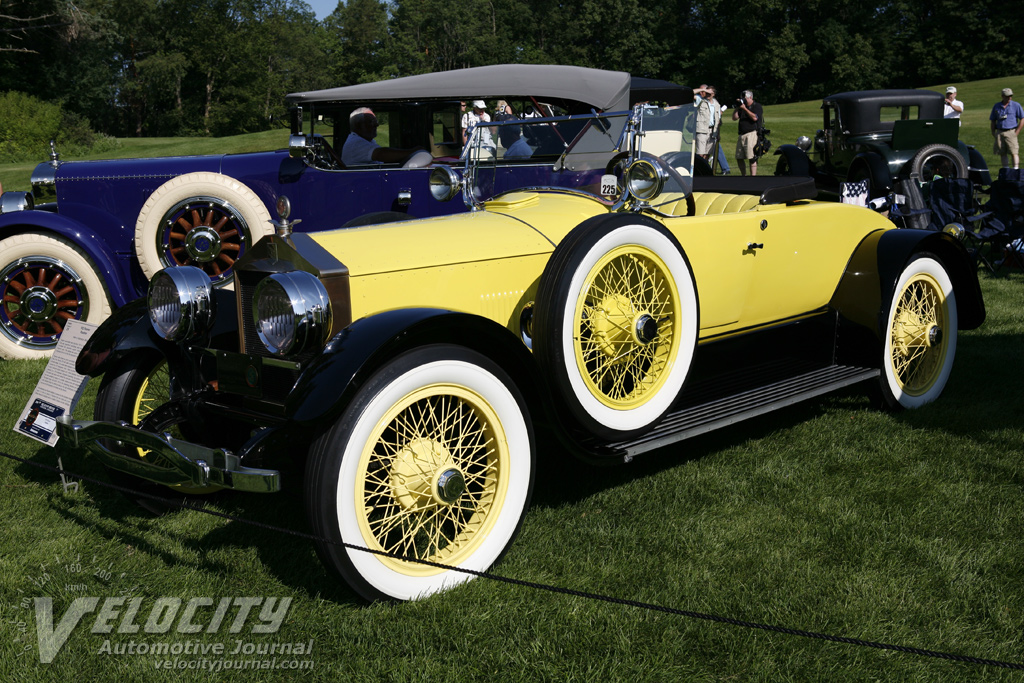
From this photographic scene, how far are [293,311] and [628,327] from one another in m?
1.37

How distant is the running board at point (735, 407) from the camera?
329 centimetres

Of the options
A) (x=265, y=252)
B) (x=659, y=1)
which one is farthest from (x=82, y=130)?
(x=659, y=1)

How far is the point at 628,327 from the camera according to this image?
11.0 ft

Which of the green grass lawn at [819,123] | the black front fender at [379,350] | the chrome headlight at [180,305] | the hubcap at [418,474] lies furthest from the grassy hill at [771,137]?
the hubcap at [418,474]

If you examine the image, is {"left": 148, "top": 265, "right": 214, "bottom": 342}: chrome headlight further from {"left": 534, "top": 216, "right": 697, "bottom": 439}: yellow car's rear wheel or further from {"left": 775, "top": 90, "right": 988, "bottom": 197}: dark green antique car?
{"left": 775, "top": 90, "right": 988, "bottom": 197}: dark green antique car

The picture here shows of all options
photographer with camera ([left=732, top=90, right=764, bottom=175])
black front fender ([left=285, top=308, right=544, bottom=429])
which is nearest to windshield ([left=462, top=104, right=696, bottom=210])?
black front fender ([left=285, top=308, right=544, bottom=429])

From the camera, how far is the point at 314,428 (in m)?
2.59

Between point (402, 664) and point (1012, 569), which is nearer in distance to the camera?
point (402, 664)

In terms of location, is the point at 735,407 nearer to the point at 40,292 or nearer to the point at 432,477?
the point at 432,477

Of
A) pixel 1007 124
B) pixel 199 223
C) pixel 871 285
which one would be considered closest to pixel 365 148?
pixel 199 223

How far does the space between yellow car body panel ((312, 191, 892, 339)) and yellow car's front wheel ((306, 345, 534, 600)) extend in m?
0.47

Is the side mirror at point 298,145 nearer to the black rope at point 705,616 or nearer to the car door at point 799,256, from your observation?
the car door at point 799,256

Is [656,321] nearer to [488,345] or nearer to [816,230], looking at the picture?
[488,345]

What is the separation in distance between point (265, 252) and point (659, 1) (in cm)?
6928
